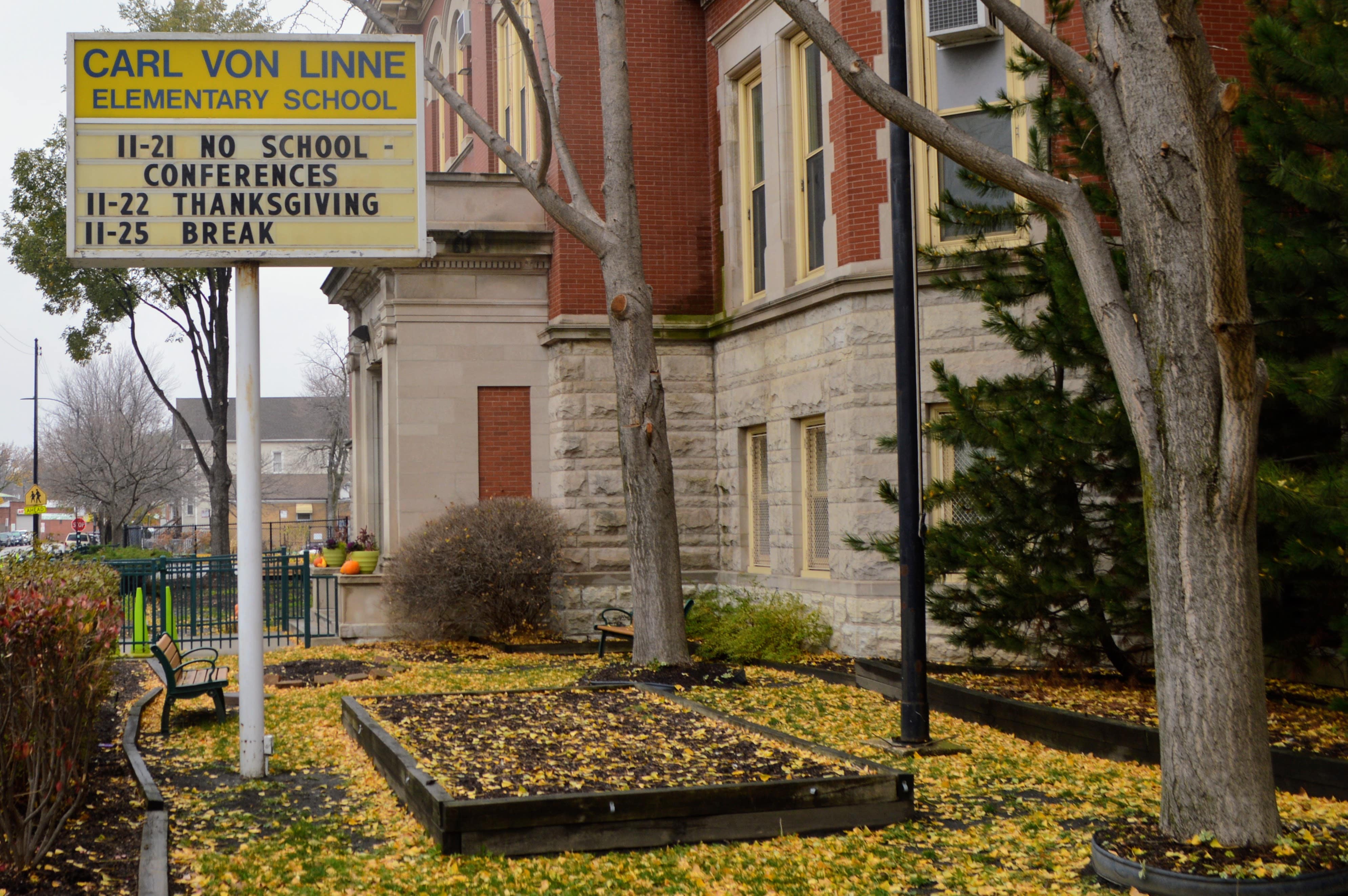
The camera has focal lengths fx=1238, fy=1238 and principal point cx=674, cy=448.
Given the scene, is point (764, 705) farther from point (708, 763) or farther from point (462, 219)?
point (462, 219)

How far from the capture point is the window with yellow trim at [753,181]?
1717 centimetres

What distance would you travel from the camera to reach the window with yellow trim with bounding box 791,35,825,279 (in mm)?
15695

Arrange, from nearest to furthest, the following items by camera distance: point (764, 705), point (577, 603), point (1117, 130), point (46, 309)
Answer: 1. point (1117, 130)
2. point (764, 705)
3. point (577, 603)
4. point (46, 309)

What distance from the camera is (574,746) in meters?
8.30

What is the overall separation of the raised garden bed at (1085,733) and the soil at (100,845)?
5.29 meters

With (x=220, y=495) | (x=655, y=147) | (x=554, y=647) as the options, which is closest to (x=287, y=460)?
(x=220, y=495)

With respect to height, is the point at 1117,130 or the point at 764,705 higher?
the point at 1117,130

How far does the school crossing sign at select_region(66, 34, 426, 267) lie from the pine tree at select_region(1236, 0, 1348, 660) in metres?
5.83

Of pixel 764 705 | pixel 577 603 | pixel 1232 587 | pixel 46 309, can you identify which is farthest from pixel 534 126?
pixel 1232 587

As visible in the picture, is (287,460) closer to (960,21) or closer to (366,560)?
(366,560)

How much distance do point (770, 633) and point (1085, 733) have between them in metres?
5.95

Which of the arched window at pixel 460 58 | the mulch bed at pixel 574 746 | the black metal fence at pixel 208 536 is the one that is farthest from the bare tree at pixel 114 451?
the mulch bed at pixel 574 746

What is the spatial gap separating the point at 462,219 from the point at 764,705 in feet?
32.1

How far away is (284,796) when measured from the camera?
797cm
